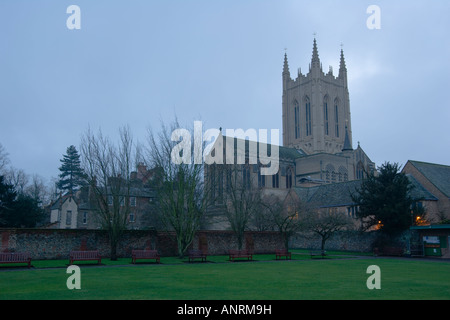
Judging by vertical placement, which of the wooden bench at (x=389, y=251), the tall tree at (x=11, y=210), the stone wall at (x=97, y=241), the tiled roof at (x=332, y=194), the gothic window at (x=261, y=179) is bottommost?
the wooden bench at (x=389, y=251)

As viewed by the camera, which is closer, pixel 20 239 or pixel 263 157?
pixel 20 239

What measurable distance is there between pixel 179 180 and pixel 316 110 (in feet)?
254

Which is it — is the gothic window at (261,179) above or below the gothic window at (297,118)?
below

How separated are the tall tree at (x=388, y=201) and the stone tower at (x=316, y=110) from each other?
6266 centimetres

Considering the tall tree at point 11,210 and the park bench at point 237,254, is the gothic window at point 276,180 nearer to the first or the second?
the park bench at point 237,254

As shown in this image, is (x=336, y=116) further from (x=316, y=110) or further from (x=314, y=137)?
(x=314, y=137)

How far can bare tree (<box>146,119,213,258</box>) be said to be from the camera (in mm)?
31734

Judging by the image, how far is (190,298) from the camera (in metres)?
11.5

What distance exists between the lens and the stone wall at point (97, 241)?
90.0ft

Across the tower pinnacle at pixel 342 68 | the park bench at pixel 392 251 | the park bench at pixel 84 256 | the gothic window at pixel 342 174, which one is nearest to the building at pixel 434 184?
the park bench at pixel 392 251

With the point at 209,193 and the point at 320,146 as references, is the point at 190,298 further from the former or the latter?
the point at 320,146
